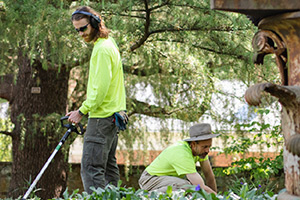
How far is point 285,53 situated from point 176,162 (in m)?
1.59

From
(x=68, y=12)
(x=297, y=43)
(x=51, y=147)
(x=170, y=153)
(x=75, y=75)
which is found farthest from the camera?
(x=75, y=75)

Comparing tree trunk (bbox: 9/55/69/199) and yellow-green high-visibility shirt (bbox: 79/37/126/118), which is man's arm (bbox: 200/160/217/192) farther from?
tree trunk (bbox: 9/55/69/199)

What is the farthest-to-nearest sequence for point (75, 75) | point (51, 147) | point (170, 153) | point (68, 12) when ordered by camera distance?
point (75, 75) < point (51, 147) < point (68, 12) < point (170, 153)

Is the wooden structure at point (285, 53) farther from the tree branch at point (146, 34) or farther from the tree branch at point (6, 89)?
the tree branch at point (6, 89)

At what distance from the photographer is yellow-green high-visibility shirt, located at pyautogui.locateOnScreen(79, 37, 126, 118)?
3.31 metres

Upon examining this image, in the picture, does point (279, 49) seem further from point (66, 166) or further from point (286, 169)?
point (66, 166)

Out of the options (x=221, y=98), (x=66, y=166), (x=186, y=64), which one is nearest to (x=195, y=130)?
(x=186, y=64)

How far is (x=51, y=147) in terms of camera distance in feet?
20.7

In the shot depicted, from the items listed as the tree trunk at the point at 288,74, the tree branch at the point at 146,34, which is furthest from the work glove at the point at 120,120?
the tree branch at the point at 146,34

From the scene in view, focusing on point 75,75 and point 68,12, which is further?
point 75,75

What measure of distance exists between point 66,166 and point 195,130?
323 centimetres

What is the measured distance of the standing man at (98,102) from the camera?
3.29 meters

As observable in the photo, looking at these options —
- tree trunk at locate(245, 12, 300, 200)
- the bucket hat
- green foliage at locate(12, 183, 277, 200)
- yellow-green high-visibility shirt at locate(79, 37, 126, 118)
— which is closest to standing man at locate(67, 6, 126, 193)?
yellow-green high-visibility shirt at locate(79, 37, 126, 118)

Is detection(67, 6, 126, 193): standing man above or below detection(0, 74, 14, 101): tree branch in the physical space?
below
